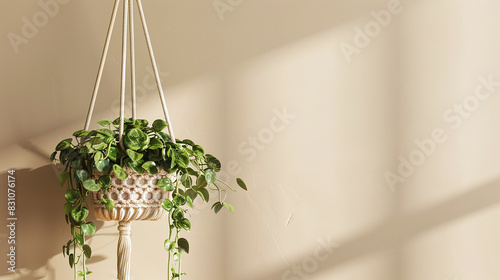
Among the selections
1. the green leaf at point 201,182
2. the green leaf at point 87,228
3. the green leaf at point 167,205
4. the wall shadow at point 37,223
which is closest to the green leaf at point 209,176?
the green leaf at point 201,182

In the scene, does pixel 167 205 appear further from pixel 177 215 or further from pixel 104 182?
pixel 104 182

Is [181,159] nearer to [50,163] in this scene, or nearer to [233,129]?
[233,129]

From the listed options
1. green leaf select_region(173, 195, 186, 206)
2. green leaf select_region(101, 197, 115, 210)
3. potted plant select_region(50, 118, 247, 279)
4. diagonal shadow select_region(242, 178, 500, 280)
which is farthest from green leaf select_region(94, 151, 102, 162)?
diagonal shadow select_region(242, 178, 500, 280)

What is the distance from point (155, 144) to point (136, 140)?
0.16 feet

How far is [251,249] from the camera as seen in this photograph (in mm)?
1652

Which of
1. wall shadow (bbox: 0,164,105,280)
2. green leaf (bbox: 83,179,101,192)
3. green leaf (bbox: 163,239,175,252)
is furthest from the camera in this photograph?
wall shadow (bbox: 0,164,105,280)

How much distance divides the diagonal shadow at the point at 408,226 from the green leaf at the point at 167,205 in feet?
1.43

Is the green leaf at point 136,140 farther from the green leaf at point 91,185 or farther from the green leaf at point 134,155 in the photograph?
the green leaf at point 91,185

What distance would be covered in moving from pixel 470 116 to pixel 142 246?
1.11m

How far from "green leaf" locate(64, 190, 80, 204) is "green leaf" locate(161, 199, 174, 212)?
0.22m

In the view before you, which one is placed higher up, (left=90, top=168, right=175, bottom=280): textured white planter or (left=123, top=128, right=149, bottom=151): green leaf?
(left=123, top=128, right=149, bottom=151): green leaf

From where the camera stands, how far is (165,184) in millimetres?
1356

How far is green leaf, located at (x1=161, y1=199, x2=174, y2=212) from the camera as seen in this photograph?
1349 mm

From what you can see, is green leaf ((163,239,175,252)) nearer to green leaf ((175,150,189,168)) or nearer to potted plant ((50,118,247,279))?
potted plant ((50,118,247,279))
